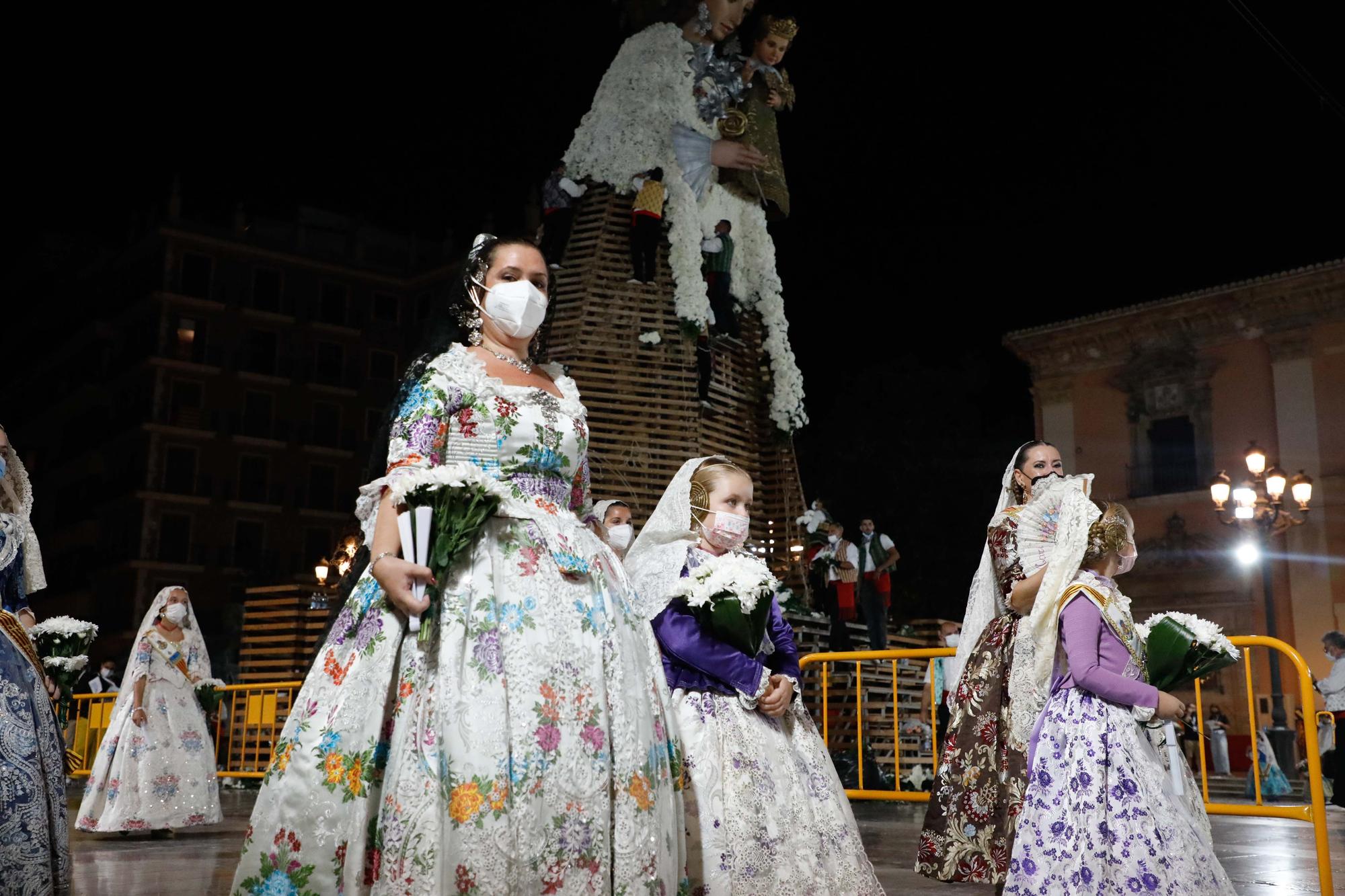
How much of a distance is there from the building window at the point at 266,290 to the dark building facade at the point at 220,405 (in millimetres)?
58

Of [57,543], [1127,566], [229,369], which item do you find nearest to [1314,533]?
[1127,566]

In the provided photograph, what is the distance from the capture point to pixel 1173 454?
2912 centimetres

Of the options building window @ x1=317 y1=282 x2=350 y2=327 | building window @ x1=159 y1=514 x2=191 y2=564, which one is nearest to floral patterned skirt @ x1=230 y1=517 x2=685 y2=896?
building window @ x1=159 y1=514 x2=191 y2=564

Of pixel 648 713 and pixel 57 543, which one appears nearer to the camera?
pixel 648 713

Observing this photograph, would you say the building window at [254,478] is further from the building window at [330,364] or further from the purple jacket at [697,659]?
the purple jacket at [697,659]

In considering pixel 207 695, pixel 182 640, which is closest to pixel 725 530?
pixel 182 640

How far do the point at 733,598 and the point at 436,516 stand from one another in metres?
1.32

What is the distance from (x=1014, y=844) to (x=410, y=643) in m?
2.35

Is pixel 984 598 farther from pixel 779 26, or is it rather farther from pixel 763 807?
pixel 779 26

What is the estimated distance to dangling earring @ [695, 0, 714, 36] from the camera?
1370 centimetres

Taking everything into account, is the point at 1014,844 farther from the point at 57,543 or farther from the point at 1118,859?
the point at 57,543

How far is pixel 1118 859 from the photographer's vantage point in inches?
161

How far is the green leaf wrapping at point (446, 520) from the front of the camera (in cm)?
313

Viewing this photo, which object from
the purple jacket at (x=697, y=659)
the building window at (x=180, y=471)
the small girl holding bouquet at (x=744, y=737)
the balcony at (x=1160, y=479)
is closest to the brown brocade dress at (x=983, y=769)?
the small girl holding bouquet at (x=744, y=737)
